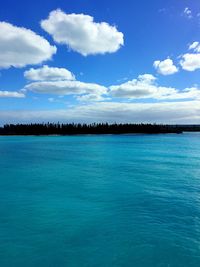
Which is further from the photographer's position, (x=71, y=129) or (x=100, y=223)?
(x=71, y=129)

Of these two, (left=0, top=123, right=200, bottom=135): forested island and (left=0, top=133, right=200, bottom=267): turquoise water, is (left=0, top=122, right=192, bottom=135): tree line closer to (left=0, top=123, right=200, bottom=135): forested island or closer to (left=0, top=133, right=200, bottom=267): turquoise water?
(left=0, top=123, right=200, bottom=135): forested island

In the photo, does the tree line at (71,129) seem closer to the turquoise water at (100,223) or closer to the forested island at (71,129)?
the forested island at (71,129)

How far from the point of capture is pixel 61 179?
22.0 meters

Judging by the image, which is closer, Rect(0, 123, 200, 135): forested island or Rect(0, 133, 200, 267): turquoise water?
Rect(0, 133, 200, 267): turquoise water

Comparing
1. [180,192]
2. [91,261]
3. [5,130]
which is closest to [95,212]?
[91,261]

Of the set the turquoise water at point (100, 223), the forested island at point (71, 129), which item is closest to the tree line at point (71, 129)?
the forested island at point (71, 129)

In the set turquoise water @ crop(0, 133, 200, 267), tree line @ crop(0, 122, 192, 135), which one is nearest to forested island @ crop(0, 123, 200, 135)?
tree line @ crop(0, 122, 192, 135)

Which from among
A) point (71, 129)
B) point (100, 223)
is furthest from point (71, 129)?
point (100, 223)

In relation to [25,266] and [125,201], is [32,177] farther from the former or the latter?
[25,266]

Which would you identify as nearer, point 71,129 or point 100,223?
point 100,223

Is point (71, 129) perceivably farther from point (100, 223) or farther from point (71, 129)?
point (100, 223)

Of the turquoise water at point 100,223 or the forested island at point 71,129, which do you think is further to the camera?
the forested island at point 71,129

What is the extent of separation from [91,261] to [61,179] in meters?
13.8

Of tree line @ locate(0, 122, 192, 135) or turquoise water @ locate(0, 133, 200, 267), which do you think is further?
tree line @ locate(0, 122, 192, 135)
